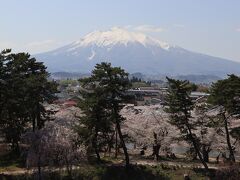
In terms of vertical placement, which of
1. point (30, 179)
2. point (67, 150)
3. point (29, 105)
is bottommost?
point (30, 179)

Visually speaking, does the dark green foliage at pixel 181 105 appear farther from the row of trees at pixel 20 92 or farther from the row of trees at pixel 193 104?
the row of trees at pixel 20 92

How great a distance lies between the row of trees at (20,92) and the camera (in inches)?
1468

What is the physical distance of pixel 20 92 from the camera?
3769cm

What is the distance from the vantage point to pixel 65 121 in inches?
2056

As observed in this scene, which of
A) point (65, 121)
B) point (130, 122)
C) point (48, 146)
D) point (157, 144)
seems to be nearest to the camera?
point (48, 146)

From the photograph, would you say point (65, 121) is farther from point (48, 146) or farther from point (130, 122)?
point (48, 146)

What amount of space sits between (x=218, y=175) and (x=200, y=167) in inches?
178

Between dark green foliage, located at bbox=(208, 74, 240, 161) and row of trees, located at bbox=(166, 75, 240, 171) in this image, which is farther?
dark green foliage, located at bbox=(208, 74, 240, 161)

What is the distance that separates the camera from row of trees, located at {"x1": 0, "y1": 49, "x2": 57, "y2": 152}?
3728cm

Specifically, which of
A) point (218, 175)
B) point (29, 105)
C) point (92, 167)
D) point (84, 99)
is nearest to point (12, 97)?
point (29, 105)

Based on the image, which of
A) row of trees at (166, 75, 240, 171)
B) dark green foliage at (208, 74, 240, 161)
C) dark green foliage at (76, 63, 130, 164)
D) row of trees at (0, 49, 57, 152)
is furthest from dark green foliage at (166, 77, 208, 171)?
row of trees at (0, 49, 57, 152)

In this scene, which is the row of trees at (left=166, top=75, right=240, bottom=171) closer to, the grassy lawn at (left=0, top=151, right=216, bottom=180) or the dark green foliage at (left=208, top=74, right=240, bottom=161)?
the dark green foliage at (left=208, top=74, right=240, bottom=161)

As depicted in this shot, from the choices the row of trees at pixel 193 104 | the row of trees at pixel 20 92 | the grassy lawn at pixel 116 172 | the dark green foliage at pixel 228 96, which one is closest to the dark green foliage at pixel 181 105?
the row of trees at pixel 193 104

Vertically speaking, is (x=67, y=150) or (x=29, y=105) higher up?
Result: (x=29, y=105)
